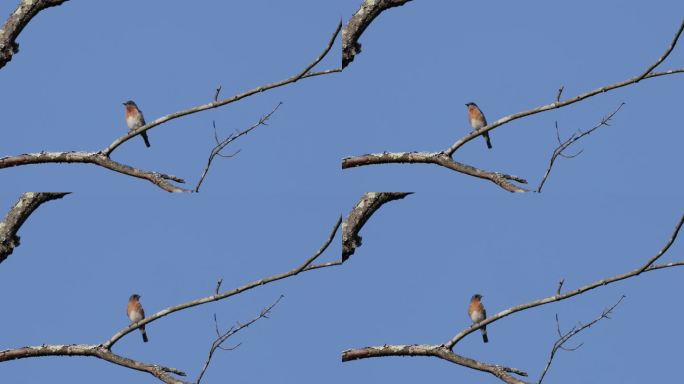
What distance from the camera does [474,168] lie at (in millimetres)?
12641

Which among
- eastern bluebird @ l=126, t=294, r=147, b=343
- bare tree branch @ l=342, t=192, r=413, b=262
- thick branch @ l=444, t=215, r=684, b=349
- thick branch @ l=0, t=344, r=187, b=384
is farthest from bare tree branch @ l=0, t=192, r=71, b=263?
thick branch @ l=444, t=215, r=684, b=349

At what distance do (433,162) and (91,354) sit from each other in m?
3.99

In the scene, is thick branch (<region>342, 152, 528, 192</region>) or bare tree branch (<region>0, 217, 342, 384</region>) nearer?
bare tree branch (<region>0, 217, 342, 384</region>)

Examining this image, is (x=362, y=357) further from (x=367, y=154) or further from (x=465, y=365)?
(x=367, y=154)

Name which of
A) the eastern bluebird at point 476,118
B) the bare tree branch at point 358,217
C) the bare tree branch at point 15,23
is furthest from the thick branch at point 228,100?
the eastern bluebird at point 476,118

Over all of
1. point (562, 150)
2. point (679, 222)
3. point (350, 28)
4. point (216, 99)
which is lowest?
point (679, 222)

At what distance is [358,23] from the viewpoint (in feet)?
45.3

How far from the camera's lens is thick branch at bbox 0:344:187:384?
12375 mm

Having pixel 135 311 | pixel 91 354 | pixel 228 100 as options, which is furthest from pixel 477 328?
pixel 135 311

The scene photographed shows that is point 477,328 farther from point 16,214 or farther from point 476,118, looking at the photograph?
point 476,118

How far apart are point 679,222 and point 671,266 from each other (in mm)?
925

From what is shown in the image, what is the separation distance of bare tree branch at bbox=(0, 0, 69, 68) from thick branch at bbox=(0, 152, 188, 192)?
4.68 ft

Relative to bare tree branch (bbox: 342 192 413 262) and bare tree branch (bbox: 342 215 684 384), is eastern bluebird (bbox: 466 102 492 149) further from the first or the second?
bare tree branch (bbox: 342 215 684 384)

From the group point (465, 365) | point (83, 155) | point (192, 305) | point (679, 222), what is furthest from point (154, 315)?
point (679, 222)
